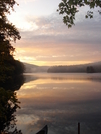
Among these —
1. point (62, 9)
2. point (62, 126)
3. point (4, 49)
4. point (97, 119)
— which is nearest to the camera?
point (62, 9)

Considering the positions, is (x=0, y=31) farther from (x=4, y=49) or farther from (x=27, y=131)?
(x=27, y=131)

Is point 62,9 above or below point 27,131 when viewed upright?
above

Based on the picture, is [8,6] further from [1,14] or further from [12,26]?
[12,26]

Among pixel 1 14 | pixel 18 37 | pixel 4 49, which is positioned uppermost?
pixel 1 14

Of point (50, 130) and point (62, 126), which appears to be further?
point (62, 126)

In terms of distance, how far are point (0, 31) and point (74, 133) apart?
11665mm

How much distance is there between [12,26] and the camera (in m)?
10.9

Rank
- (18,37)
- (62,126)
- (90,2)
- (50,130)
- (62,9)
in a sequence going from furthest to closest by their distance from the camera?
(62,126) < (50,130) < (18,37) < (62,9) < (90,2)

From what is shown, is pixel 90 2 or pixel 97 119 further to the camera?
pixel 97 119

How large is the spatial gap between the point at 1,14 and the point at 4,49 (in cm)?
245

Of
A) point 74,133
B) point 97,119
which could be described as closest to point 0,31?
point 74,133

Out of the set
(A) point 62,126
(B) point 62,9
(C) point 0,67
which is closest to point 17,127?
(A) point 62,126

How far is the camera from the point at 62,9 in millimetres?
7273

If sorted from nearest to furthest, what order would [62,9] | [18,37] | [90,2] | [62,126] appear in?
1. [90,2]
2. [62,9]
3. [18,37]
4. [62,126]
